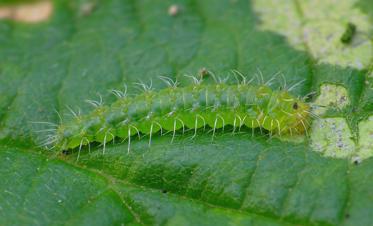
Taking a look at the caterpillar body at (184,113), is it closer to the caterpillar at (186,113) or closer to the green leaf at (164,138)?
the caterpillar at (186,113)

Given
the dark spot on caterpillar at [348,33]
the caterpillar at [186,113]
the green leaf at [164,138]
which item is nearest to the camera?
the green leaf at [164,138]

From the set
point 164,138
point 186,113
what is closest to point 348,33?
point 186,113

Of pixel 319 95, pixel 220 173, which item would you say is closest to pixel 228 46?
pixel 319 95

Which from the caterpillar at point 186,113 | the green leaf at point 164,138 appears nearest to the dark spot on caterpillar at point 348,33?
the green leaf at point 164,138

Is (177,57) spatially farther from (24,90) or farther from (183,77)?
(24,90)

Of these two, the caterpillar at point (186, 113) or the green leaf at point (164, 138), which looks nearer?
the green leaf at point (164, 138)

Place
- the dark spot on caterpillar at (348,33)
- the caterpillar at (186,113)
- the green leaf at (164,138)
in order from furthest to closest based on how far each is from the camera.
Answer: the dark spot on caterpillar at (348,33) < the caterpillar at (186,113) < the green leaf at (164,138)
